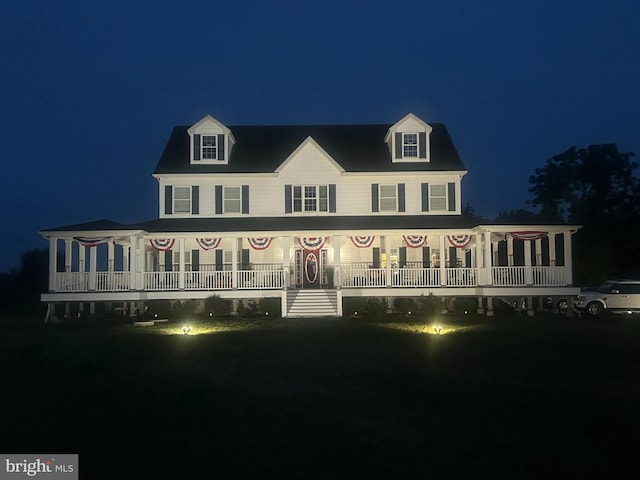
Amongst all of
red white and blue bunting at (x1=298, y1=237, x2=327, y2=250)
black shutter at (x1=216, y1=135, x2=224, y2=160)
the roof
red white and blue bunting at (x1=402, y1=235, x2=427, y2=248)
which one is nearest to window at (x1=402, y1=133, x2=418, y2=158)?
the roof

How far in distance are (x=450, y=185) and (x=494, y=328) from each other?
37.2 feet

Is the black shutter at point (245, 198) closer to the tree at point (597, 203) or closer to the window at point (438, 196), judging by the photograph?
the window at point (438, 196)

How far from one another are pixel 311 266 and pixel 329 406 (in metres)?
20.4

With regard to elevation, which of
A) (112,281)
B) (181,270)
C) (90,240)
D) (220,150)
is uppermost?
(220,150)

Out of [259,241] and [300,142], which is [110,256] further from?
[300,142]

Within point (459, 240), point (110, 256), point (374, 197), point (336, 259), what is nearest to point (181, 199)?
point (110, 256)

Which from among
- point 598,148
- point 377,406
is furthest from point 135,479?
point 598,148

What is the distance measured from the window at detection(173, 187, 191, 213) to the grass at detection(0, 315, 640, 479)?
13.3 m

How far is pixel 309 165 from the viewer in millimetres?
30609

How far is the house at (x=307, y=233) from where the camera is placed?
26.9 meters

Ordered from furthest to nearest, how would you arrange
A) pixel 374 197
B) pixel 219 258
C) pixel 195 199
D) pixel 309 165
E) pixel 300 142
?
1. pixel 300 142
2. pixel 374 197
3. pixel 195 199
4. pixel 309 165
5. pixel 219 258

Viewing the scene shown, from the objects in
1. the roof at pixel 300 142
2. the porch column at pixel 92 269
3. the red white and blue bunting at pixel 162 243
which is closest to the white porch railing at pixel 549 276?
the roof at pixel 300 142

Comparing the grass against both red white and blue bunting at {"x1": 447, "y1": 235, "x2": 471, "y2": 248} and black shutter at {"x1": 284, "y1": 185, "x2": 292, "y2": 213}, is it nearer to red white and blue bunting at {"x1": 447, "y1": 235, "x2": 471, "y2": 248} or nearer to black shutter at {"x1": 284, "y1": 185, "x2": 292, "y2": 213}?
red white and blue bunting at {"x1": 447, "y1": 235, "x2": 471, "y2": 248}

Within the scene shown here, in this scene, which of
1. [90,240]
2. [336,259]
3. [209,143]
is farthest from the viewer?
[209,143]
